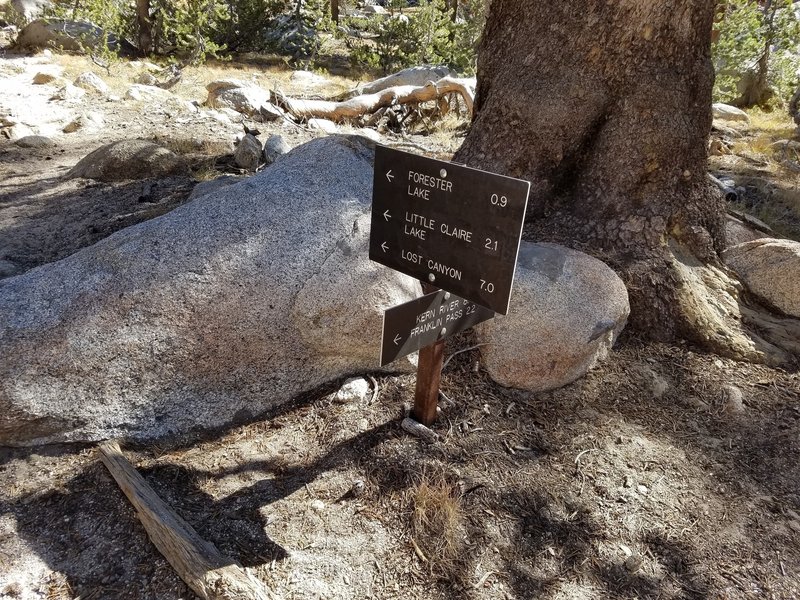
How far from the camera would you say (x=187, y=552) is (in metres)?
2.09

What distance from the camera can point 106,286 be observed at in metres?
2.83

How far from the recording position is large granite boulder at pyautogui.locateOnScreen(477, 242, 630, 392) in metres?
3.11

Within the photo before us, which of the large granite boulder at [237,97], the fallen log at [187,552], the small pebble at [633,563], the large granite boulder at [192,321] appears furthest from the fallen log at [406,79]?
the small pebble at [633,563]

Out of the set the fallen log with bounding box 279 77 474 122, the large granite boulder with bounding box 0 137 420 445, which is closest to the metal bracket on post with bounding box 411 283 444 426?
the large granite boulder with bounding box 0 137 420 445

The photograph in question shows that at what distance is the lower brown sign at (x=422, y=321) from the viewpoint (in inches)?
91.8

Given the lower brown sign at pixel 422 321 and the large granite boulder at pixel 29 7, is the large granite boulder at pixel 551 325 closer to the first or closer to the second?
the lower brown sign at pixel 422 321

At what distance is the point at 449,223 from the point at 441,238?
7cm

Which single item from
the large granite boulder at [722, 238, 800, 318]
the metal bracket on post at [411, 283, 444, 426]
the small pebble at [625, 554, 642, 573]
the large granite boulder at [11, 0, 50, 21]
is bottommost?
the small pebble at [625, 554, 642, 573]

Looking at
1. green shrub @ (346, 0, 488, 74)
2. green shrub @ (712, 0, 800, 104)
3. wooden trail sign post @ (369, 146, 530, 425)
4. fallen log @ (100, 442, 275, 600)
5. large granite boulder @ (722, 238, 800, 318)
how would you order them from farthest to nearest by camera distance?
green shrub @ (346, 0, 488, 74) < green shrub @ (712, 0, 800, 104) < large granite boulder @ (722, 238, 800, 318) < wooden trail sign post @ (369, 146, 530, 425) < fallen log @ (100, 442, 275, 600)

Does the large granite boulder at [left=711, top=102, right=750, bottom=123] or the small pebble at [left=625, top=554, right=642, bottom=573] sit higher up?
the large granite boulder at [left=711, top=102, right=750, bottom=123]

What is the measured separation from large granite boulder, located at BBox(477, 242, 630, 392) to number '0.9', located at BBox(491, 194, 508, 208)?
3.81 ft

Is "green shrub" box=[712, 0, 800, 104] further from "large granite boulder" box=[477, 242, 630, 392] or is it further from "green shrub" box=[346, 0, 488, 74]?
"large granite boulder" box=[477, 242, 630, 392]

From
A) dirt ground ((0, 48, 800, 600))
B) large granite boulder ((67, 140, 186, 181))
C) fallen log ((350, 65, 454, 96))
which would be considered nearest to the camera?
dirt ground ((0, 48, 800, 600))

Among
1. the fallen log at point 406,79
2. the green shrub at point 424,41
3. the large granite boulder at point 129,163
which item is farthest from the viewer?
the green shrub at point 424,41
